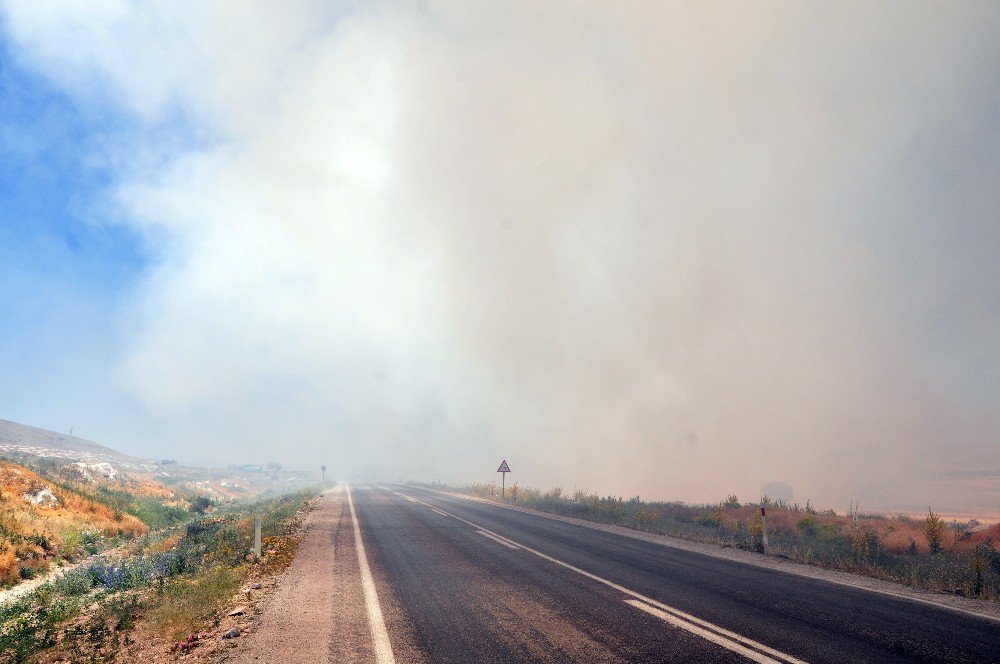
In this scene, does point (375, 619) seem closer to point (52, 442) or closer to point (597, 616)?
point (597, 616)

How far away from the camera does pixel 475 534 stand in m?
14.4

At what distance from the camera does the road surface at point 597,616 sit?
4797mm

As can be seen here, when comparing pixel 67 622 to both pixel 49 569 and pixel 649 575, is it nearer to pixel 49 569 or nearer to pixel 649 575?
pixel 649 575

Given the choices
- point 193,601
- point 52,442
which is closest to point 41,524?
point 193,601

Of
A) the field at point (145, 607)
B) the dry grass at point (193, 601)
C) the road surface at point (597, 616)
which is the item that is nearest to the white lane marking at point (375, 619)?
the road surface at point (597, 616)

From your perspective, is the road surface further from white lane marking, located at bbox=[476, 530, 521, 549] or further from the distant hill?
the distant hill

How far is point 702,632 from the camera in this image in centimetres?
530

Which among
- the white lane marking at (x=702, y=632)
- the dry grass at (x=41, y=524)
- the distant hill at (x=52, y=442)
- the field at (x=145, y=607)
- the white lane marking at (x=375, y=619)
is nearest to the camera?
the white lane marking at (x=702, y=632)

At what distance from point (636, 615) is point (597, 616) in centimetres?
47

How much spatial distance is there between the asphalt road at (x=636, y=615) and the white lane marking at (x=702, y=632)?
13mm

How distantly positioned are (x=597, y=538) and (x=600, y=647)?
10.3m

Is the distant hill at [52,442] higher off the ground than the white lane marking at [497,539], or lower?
lower

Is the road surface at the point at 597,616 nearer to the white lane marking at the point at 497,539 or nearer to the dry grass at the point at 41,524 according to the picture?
the white lane marking at the point at 497,539

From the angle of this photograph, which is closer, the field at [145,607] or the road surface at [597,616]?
the road surface at [597,616]
